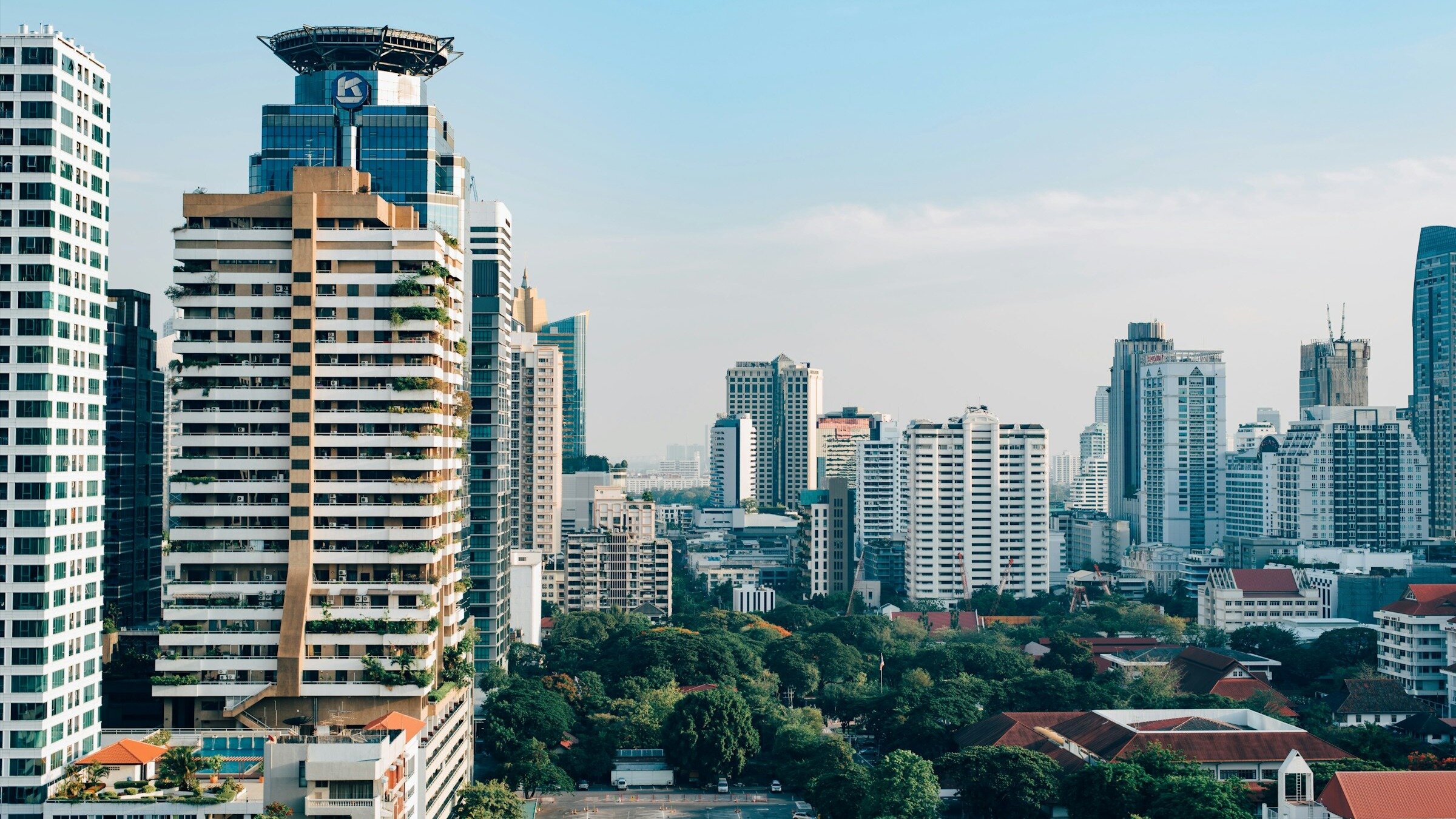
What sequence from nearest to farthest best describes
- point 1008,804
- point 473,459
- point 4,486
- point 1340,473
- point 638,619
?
point 4,486 < point 1008,804 < point 473,459 < point 638,619 < point 1340,473

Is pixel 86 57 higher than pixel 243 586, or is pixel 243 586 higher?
pixel 86 57

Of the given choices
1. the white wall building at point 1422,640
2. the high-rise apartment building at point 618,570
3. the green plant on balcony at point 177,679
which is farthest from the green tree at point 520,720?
the high-rise apartment building at point 618,570

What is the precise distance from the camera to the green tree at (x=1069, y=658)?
10619cm

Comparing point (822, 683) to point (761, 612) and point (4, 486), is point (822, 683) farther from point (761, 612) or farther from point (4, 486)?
point (4, 486)

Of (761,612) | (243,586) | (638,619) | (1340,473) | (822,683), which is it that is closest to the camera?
(243,586)

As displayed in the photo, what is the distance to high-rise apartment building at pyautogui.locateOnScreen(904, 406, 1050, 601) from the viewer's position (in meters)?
156

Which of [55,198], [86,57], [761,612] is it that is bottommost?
[761,612]

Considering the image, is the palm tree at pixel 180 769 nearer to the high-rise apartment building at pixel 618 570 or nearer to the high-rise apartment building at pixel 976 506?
the high-rise apartment building at pixel 618 570

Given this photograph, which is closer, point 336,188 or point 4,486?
point 4,486

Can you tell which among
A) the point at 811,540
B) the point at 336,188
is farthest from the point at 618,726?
the point at 811,540

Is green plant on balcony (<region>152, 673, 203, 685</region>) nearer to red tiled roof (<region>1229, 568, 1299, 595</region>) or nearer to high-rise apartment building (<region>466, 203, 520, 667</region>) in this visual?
high-rise apartment building (<region>466, 203, 520, 667</region>)

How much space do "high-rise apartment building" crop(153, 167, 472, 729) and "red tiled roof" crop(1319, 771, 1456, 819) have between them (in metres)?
37.2

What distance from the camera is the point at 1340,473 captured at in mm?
162750

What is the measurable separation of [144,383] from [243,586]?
38.3 m
